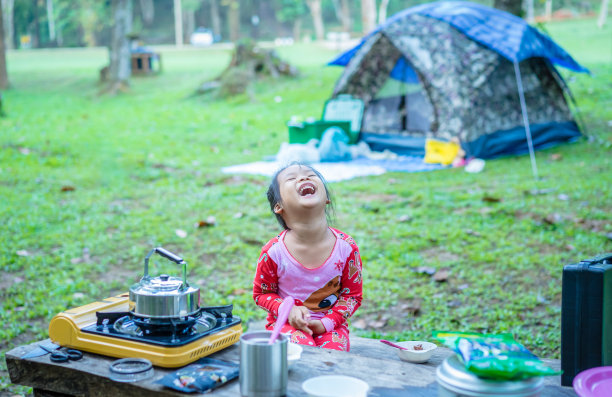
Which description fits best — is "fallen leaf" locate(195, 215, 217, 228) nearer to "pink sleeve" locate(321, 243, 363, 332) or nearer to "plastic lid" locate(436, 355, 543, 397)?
"pink sleeve" locate(321, 243, 363, 332)

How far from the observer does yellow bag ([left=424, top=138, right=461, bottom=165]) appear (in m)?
9.29

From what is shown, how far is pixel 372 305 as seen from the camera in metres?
4.26

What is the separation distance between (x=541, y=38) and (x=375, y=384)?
918 cm

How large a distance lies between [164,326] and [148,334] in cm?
7

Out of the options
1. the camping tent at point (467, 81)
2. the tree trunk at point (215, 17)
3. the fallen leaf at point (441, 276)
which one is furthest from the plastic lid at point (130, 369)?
Result: the tree trunk at point (215, 17)

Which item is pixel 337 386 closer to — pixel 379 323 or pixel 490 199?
pixel 379 323

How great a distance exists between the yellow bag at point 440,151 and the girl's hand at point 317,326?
6969mm

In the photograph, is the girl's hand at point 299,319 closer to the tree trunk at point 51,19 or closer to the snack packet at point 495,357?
the snack packet at point 495,357

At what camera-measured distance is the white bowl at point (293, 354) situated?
6.56ft

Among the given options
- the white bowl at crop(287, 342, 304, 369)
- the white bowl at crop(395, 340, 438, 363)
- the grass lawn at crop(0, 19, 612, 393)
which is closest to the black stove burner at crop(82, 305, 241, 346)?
the white bowl at crop(287, 342, 304, 369)

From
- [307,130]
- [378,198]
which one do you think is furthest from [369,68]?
[378,198]

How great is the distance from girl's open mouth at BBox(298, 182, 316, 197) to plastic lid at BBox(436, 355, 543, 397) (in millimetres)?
1053

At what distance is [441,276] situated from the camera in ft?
15.2

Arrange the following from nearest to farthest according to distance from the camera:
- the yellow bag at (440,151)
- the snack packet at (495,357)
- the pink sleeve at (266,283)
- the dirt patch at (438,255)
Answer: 1. the snack packet at (495,357)
2. the pink sleeve at (266,283)
3. the dirt patch at (438,255)
4. the yellow bag at (440,151)
